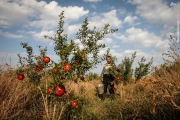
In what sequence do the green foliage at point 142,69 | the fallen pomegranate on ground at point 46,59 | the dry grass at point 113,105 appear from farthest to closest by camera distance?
the green foliage at point 142,69
the fallen pomegranate on ground at point 46,59
the dry grass at point 113,105

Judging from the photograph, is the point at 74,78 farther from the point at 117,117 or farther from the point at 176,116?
the point at 176,116

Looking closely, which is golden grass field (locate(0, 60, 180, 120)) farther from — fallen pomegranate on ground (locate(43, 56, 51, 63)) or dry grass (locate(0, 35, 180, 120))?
fallen pomegranate on ground (locate(43, 56, 51, 63))

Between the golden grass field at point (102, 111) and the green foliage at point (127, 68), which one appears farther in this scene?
the green foliage at point (127, 68)

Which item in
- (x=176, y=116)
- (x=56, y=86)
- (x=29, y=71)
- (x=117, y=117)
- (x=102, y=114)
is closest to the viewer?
(x=176, y=116)

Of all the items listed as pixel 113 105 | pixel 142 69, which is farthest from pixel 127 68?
pixel 113 105

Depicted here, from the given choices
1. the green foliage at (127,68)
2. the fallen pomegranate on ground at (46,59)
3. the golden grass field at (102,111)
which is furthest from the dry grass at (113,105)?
the green foliage at (127,68)

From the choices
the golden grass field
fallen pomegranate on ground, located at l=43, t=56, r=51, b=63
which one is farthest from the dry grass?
fallen pomegranate on ground, located at l=43, t=56, r=51, b=63

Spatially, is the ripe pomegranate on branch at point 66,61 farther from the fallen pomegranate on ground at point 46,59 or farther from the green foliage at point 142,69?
the green foliage at point 142,69

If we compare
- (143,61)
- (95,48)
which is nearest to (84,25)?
(95,48)

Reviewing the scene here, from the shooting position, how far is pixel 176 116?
9.24ft

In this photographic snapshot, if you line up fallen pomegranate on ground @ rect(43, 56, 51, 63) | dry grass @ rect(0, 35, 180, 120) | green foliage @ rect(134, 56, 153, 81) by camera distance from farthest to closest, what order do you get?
green foliage @ rect(134, 56, 153, 81)
fallen pomegranate on ground @ rect(43, 56, 51, 63)
dry grass @ rect(0, 35, 180, 120)

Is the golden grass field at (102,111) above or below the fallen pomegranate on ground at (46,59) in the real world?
below

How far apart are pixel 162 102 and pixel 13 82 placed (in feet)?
13.4

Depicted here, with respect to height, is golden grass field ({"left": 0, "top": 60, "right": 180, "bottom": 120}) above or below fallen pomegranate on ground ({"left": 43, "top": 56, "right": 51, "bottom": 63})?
below
